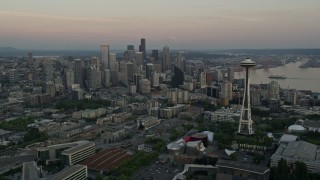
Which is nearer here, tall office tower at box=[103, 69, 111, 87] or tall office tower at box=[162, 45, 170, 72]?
tall office tower at box=[103, 69, 111, 87]

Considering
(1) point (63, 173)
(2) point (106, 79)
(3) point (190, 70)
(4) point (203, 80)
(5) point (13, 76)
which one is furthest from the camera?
(3) point (190, 70)

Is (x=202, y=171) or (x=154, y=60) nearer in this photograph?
(x=202, y=171)

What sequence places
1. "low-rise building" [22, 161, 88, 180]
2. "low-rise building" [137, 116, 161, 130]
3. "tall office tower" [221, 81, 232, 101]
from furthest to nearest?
"tall office tower" [221, 81, 232, 101] < "low-rise building" [137, 116, 161, 130] < "low-rise building" [22, 161, 88, 180]

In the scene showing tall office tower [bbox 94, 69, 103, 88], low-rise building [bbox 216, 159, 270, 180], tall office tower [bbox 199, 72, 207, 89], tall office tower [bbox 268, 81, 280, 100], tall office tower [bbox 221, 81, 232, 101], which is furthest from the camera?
tall office tower [bbox 94, 69, 103, 88]

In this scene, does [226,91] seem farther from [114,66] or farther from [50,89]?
[114,66]

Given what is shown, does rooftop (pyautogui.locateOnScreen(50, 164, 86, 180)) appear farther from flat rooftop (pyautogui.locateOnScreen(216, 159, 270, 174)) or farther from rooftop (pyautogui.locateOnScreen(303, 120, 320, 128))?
rooftop (pyautogui.locateOnScreen(303, 120, 320, 128))

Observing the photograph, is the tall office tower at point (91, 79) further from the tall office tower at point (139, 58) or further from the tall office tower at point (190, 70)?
the tall office tower at point (190, 70)

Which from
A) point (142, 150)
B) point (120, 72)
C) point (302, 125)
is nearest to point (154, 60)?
point (120, 72)

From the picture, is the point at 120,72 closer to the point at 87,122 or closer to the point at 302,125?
the point at 87,122

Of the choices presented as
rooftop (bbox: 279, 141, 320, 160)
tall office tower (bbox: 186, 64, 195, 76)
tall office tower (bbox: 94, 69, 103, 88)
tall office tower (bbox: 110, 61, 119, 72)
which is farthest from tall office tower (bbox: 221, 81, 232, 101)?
tall office tower (bbox: 110, 61, 119, 72)

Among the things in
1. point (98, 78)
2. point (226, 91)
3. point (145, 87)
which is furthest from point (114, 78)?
point (226, 91)

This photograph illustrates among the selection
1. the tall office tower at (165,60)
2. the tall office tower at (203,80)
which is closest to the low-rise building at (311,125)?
the tall office tower at (203,80)
